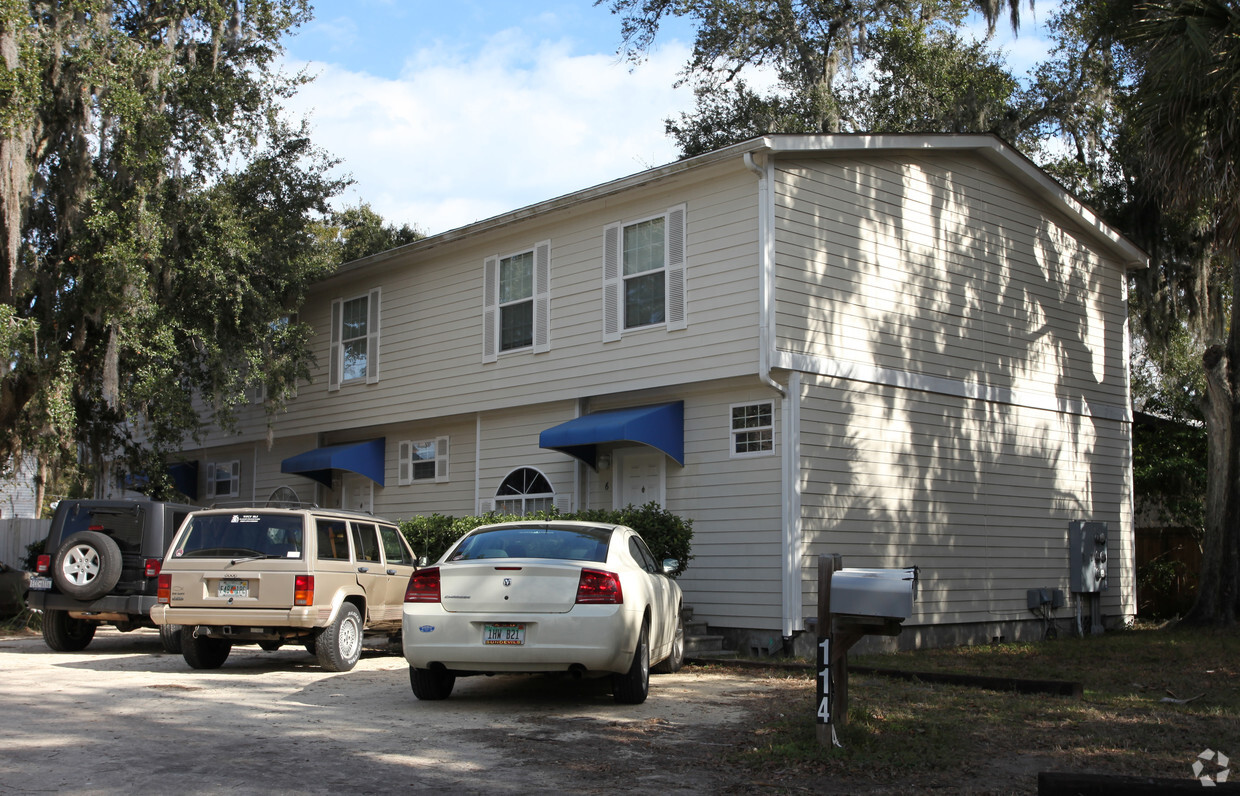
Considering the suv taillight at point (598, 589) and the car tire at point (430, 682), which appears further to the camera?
the car tire at point (430, 682)

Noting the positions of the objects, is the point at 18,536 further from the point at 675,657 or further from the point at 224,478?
the point at 675,657

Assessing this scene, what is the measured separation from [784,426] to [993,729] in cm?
616

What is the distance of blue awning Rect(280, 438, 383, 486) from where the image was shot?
2011 centimetres

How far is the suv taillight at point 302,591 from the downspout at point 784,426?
5.69m

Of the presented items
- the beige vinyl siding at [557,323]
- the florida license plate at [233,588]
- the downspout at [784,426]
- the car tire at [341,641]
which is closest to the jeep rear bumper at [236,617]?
the florida license plate at [233,588]

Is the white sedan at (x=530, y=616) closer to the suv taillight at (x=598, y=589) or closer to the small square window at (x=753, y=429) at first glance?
the suv taillight at (x=598, y=589)

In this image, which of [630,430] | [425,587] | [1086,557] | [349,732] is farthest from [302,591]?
[1086,557]

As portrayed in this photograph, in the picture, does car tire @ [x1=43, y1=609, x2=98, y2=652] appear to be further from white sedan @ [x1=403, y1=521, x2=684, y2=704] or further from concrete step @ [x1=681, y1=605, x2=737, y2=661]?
concrete step @ [x1=681, y1=605, x2=737, y2=661]

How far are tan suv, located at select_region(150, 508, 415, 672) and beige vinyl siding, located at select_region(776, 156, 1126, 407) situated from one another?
6.01 m

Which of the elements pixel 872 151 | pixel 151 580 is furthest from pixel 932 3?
pixel 151 580

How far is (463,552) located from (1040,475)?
11090 mm

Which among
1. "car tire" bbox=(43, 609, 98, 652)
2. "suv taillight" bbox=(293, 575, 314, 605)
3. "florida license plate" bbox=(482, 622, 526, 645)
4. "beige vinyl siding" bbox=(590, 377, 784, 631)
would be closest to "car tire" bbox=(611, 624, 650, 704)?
"florida license plate" bbox=(482, 622, 526, 645)

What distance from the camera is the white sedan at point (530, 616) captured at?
28.3 feet

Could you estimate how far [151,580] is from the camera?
13.2 m
